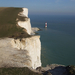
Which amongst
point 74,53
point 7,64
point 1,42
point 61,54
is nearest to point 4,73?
point 7,64

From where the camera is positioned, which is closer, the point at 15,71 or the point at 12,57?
the point at 15,71

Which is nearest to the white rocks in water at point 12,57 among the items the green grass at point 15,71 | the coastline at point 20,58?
the coastline at point 20,58

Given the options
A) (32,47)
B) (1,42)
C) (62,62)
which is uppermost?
(1,42)

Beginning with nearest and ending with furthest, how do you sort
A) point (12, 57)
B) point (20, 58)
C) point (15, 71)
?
point (15, 71) < point (20, 58) < point (12, 57)

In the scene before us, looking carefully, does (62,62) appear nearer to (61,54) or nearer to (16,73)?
(61,54)

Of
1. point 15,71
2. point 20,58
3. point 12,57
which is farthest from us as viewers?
point 12,57

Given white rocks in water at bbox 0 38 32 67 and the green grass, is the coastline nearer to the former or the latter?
white rocks in water at bbox 0 38 32 67

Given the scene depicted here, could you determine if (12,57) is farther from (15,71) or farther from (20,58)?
(15,71)

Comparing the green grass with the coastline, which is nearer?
the green grass

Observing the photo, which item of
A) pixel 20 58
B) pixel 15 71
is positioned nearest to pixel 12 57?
pixel 20 58

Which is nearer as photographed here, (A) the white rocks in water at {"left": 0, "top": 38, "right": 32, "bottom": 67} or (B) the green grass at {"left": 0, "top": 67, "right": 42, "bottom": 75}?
(B) the green grass at {"left": 0, "top": 67, "right": 42, "bottom": 75}

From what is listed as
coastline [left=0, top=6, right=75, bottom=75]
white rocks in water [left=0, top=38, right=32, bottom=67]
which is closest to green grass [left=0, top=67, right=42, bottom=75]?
coastline [left=0, top=6, right=75, bottom=75]
